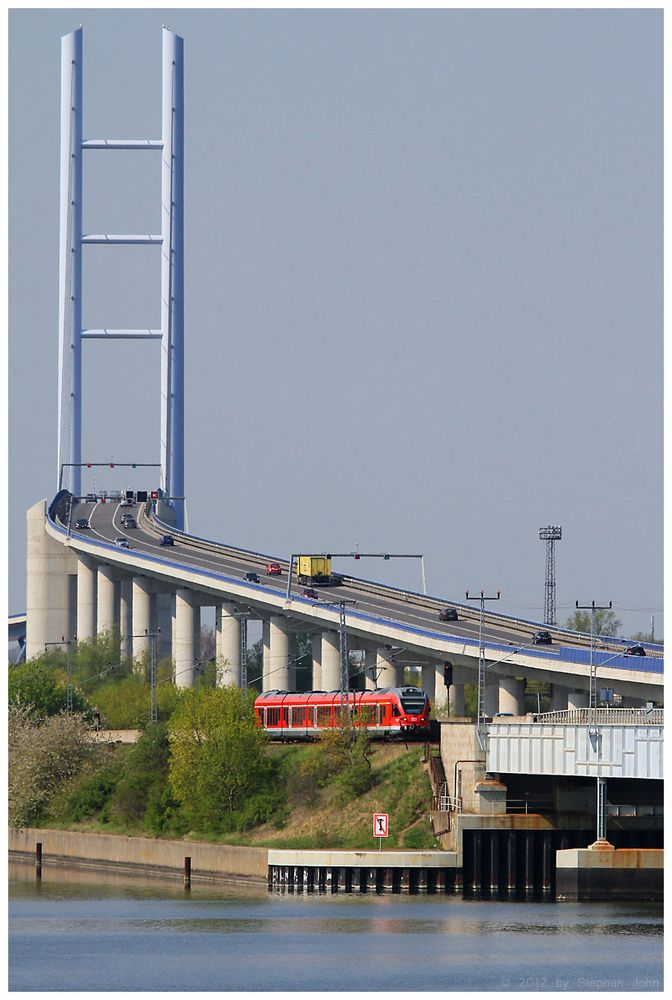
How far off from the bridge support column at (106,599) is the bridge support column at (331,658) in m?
38.3

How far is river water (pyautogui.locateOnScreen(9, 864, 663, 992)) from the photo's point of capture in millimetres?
73125

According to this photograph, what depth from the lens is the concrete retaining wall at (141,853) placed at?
108 metres

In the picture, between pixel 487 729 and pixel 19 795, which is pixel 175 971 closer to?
pixel 487 729

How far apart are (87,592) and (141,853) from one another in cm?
7333

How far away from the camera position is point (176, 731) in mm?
124688

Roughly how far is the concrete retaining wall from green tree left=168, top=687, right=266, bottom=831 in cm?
289

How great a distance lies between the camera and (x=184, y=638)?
17288 centimetres

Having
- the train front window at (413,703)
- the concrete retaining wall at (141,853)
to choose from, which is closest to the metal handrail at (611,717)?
the train front window at (413,703)

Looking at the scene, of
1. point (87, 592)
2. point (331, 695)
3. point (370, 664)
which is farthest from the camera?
point (87, 592)

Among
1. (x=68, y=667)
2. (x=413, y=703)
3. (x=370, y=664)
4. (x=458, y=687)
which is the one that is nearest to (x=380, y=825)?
(x=413, y=703)

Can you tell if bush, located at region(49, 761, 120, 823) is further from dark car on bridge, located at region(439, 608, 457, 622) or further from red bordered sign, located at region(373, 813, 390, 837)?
dark car on bridge, located at region(439, 608, 457, 622)

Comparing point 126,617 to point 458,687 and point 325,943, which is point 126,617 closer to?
point 458,687

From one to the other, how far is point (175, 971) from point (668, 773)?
25.4 meters

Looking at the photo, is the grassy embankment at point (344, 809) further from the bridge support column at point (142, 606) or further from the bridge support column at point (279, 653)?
the bridge support column at point (142, 606)
